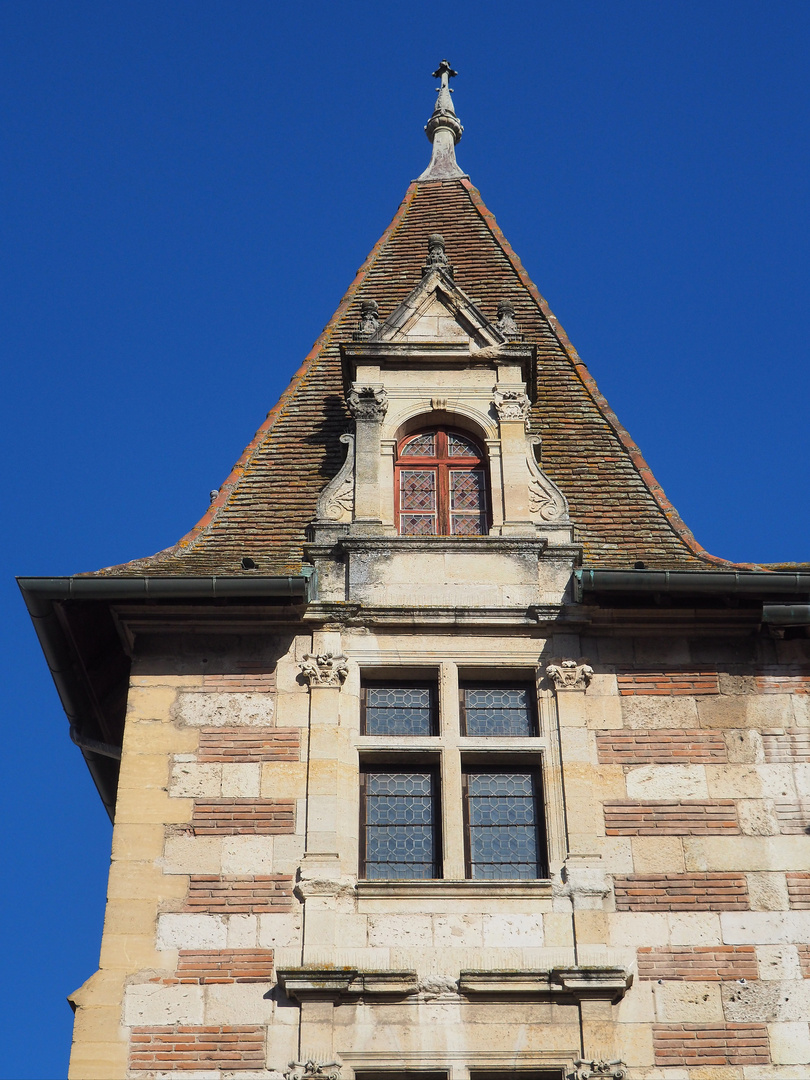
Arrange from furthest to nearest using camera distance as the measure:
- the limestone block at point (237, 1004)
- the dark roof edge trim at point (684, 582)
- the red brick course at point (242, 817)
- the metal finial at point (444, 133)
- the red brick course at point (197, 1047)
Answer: the metal finial at point (444, 133), the dark roof edge trim at point (684, 582), the red brick course at point (242, 817), the limestone block at point (237, 1004), the red brick course at point (197, 1047)

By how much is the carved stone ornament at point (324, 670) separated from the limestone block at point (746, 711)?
2.91 meters

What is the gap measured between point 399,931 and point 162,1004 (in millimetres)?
1776

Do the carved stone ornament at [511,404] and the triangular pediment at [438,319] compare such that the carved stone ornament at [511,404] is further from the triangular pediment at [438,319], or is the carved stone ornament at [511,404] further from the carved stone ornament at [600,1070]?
the carved stone ornament at [600,1070]

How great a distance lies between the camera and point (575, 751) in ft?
46.1

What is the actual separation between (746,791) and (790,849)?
575 millimetres

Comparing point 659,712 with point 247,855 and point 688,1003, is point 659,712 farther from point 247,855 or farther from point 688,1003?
point 247,855

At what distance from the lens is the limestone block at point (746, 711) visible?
14.3 m

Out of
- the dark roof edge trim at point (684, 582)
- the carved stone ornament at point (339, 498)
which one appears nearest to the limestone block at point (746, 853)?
the dark roof edge trim at point (684, 582)

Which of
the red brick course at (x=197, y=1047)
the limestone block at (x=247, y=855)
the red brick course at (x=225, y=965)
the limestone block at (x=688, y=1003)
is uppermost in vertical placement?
the limestone block at (x=247, y=855)

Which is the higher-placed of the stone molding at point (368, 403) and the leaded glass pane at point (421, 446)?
the stone molding at point (368, 403)

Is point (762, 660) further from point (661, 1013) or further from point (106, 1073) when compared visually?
point (106, 1073)

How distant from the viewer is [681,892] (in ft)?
43.6

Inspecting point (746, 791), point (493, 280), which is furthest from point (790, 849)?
point (493, 280)

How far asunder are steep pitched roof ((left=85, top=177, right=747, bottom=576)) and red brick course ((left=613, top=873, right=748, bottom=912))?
10.6 feet
